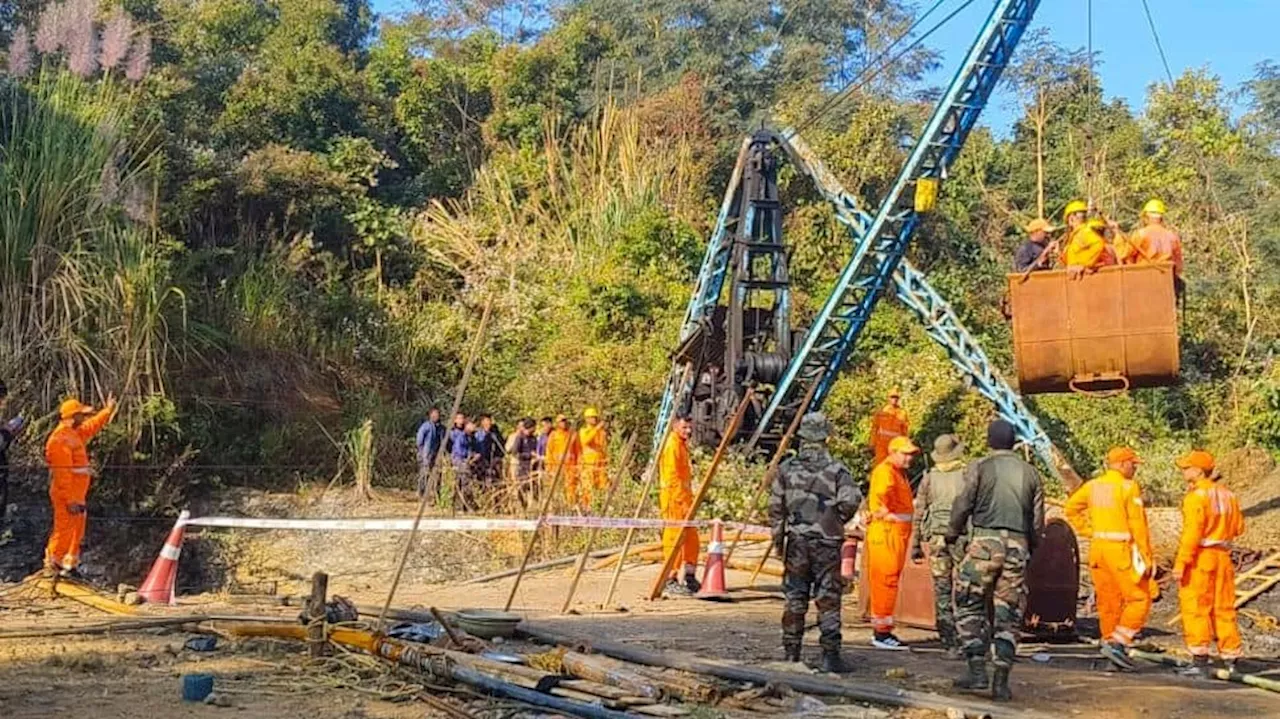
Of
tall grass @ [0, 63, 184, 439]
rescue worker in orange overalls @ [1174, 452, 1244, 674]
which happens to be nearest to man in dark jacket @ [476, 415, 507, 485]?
Result: tall grass @ [0, 63, 184, 439]

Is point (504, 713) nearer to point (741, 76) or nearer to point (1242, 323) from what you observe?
point (1242, 323)

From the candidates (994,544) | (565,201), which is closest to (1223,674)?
(994,544)

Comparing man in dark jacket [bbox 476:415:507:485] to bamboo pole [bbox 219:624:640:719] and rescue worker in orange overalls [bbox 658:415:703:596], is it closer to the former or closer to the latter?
rescue worker in orange overalls [bbox 658:415:703:596]

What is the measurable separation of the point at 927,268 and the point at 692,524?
61.7 ft

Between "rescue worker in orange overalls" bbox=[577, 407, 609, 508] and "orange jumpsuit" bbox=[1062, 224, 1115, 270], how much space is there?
297 inches

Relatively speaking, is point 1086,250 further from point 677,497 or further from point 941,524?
point 677,497

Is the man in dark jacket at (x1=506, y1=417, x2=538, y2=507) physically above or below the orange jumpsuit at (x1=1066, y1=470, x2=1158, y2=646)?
Result: above

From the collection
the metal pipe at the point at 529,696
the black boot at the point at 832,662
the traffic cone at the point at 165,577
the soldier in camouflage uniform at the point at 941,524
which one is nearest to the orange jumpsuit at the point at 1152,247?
the soldier in camouflage uniform at the point at 941,524

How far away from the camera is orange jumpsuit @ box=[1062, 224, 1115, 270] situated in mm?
10289

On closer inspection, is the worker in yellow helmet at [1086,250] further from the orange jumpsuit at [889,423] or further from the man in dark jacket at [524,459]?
the man in dark jacket at [524,459]

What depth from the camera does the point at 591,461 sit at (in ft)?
56.5

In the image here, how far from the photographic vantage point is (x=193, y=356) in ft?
66.8

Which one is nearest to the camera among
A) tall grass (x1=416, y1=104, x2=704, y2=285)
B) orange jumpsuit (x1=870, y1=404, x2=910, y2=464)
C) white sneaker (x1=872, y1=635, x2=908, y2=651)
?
white sneaker (x1=872, y1=635, x2=908, y2=651)

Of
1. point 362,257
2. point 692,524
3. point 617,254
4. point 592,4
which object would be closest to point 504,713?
point 692,524
